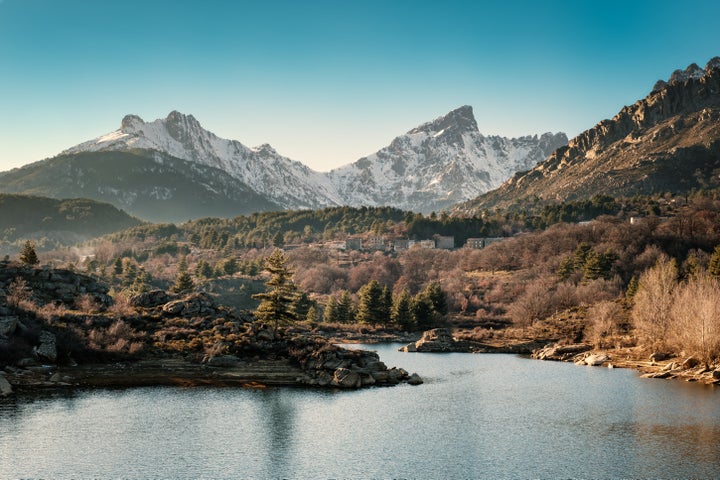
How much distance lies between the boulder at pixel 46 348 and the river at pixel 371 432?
1198cm

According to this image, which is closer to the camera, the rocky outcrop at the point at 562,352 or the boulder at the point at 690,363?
the boulder at the point at 690,363

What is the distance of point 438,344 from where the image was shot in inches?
5153

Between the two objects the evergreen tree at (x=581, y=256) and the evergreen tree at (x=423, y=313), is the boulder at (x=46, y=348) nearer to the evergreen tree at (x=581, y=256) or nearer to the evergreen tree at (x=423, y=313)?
the evergreen tree at (x=423, y=313)

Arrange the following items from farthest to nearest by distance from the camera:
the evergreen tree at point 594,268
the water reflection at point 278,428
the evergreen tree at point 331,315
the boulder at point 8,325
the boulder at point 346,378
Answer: the evergreen tree at point 331,315 < the evergreen tree at point 594,268 < the boulder at point 346,378 < the boulder at point 8,325 < the water reflection at point 278,428

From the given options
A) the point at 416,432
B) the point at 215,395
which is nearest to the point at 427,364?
the point at 215,395

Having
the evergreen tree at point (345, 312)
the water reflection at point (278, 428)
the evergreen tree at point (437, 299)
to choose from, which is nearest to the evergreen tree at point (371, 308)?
the evergreen tree at point (345, 312)

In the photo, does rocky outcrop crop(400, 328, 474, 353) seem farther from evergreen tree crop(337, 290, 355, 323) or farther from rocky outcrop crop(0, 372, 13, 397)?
rocky outcrop crop(0, 372, 13, 397)

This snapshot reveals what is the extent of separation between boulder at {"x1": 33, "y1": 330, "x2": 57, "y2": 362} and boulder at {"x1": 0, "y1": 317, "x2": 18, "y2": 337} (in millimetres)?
3129

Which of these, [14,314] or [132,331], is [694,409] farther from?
[14,314]

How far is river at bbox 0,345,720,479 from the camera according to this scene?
47.1 metres

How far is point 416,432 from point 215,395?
79.3 feet

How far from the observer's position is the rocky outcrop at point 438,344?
Result: 130 meters

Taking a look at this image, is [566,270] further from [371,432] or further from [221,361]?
[371,432]

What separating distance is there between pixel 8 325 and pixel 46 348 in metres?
4.84
